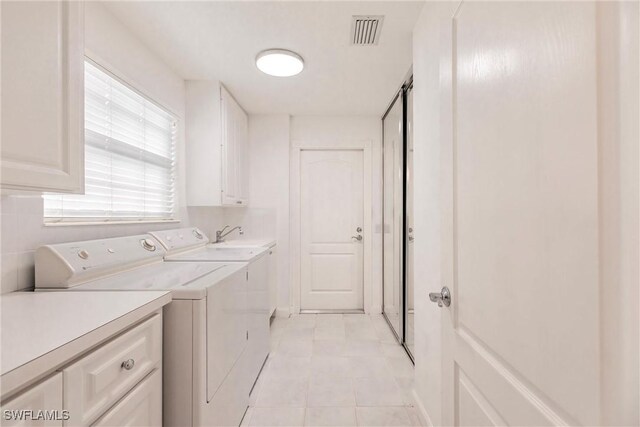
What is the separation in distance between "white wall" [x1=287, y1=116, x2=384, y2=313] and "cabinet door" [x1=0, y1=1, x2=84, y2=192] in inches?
103

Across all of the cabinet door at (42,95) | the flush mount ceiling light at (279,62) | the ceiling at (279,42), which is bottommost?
the cabinet door at (42,95)

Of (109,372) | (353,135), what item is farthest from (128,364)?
(353,135)

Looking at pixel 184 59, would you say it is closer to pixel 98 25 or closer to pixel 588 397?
pixel 98 25

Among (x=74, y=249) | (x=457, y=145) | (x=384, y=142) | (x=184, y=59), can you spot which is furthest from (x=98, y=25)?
(x=384, y=142)

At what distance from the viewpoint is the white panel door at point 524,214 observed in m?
0.43

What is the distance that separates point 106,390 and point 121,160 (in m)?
1.55

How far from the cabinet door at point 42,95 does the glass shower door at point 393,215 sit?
222 centimetres

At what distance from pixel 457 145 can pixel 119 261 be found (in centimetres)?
167

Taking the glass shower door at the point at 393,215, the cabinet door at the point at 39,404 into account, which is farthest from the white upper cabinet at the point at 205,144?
the cabinet door at the point at 39,404

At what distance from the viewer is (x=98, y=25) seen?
1.63 m

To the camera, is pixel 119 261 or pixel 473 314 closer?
pixel 473 314

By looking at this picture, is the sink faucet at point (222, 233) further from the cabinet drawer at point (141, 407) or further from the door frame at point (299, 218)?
the cabinet drawer at point (141, 407)

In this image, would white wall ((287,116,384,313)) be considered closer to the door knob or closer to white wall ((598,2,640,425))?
the door knob

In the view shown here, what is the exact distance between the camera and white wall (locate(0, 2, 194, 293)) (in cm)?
119
